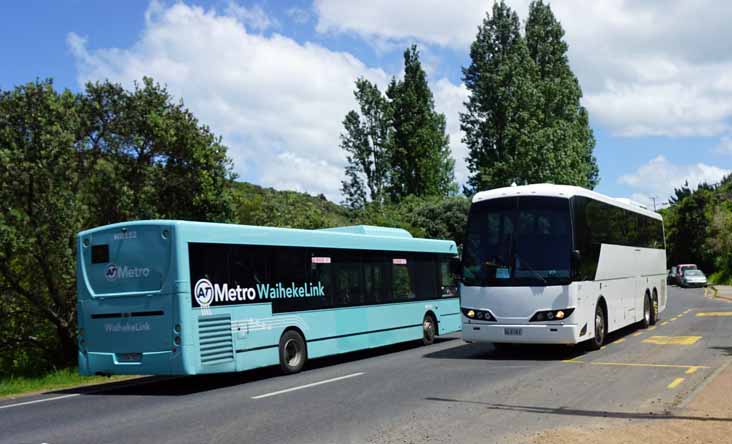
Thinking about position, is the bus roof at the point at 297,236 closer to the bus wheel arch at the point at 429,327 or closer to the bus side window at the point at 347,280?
the bus side window at the point at 347,280

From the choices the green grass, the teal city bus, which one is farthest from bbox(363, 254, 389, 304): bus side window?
the green grass

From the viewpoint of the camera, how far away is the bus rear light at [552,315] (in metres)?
15.4

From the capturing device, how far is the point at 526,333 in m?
15.7

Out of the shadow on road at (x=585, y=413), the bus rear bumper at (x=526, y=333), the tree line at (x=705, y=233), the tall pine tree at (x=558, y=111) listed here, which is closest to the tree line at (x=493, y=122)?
the tall pine tree at (x=558, y=111)

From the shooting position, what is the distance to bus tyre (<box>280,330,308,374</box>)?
15.3 m

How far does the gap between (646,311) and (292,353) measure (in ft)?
39.8

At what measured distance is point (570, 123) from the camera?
172 feet

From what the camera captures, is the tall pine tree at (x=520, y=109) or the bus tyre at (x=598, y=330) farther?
the tall pine tree at (x=520, y=109)

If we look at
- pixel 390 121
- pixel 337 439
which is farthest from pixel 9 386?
pixel 390 121

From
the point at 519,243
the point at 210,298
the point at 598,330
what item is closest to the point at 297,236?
the point at 210,298

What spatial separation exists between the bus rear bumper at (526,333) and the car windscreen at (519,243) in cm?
88

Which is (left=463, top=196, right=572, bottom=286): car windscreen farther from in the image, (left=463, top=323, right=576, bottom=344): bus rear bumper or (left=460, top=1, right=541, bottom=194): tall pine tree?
(left=460, top=1, right=541, bottom=194): tall pine tree

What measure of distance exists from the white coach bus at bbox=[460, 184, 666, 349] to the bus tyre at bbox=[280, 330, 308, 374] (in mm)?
3485

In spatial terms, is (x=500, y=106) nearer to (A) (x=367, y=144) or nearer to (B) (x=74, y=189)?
(A) (x=367, y=144)
